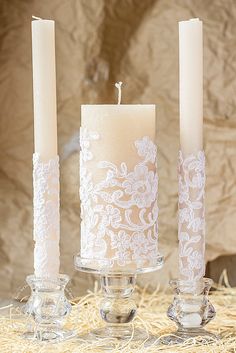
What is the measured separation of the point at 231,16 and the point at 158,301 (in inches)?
22.4

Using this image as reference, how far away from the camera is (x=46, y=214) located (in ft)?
4.11

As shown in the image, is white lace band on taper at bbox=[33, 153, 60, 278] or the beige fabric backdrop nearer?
white lace band on taper at bbox=[33, 153, 60, 278]

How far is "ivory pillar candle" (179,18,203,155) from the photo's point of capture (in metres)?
1.22

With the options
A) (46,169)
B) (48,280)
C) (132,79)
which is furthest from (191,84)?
(132,79)

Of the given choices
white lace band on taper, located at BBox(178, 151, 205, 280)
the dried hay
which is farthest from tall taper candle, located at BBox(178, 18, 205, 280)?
the dried hay

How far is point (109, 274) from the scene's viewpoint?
1227 mm

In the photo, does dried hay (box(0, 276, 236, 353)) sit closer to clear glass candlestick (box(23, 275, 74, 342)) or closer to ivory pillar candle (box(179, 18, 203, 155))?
clear glass candlestick (box(23, 275, 74, 342))

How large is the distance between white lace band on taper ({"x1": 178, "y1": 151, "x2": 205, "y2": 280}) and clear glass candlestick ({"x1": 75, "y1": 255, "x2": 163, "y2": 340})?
4 centimetres

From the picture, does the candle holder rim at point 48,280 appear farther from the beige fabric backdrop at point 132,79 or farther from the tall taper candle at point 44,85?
the beige fabric backdrop at point 132,79

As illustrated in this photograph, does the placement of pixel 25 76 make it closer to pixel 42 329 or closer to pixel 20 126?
pixel 20 126

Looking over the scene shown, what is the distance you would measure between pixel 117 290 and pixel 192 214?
0.15 meters

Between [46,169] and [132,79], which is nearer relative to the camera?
[46,169]

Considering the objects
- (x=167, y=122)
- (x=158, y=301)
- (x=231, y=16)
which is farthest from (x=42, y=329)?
(x=231, y=16)

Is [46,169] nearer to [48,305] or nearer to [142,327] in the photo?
[48,305]
